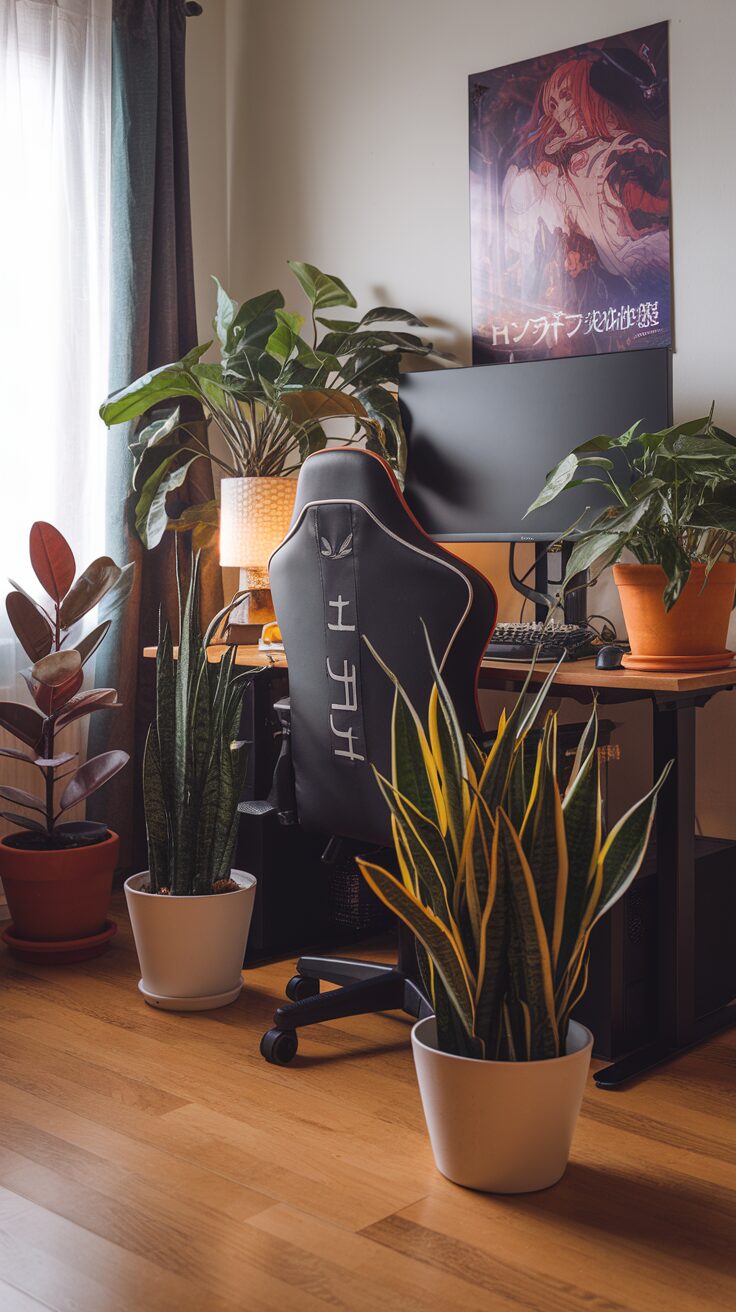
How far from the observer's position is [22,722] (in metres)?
2.83

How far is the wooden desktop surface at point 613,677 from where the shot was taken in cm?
207

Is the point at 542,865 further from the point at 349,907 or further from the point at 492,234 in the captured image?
the point at 492,234

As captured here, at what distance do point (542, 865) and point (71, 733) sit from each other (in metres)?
1.92

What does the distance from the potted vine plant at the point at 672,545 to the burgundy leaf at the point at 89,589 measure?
1101 millimetres

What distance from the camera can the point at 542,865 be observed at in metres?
1.69

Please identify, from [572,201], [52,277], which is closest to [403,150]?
[572,201]

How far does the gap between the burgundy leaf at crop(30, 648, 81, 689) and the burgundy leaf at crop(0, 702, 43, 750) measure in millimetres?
148

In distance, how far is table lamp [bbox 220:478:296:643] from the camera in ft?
9.61

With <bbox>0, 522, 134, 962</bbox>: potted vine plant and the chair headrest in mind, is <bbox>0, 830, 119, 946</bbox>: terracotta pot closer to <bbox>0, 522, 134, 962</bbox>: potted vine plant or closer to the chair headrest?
<bbox>0, 522, 134, 962</bbox>: potted vine plant

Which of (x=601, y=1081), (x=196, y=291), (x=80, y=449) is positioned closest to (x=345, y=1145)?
(x=601, y=1081)

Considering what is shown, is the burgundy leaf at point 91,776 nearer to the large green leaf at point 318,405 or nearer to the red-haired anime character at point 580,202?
the large green leaf at point 318,405

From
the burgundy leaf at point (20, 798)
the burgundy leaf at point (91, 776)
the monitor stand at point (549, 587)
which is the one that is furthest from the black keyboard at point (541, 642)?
the burgundy leaf at point (20, 798)

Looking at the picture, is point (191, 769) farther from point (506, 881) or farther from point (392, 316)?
point (392, 316)

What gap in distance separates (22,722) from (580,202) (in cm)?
173
